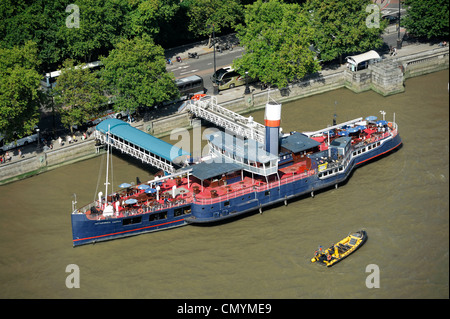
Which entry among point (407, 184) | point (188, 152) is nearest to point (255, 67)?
point (188, 152)

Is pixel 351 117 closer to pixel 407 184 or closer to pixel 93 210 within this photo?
pixel 407 184

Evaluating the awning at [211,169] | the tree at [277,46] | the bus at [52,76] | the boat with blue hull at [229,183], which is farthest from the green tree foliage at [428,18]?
the awning at [211,169]

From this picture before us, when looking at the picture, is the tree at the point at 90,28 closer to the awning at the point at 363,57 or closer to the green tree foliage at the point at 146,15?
the green tree foliage at the point at 146,15

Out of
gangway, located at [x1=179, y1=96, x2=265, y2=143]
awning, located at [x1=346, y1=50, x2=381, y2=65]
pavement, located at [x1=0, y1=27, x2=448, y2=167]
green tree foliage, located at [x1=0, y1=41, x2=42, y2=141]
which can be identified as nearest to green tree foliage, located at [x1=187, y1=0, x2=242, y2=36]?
pavement, located at [x1=0, y1=27, x2=448, y2=167]

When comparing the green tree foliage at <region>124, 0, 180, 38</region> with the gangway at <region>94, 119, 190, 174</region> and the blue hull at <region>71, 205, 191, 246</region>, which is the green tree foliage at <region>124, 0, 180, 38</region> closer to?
the gangway at <region>94, 119, 190, 174</region>

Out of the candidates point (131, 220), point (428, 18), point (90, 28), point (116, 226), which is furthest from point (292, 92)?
point (116, 226)
